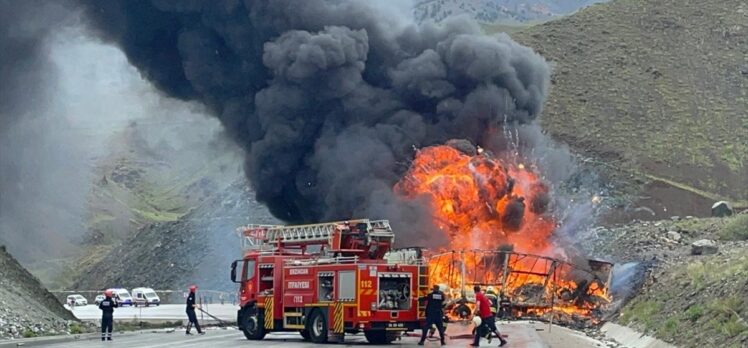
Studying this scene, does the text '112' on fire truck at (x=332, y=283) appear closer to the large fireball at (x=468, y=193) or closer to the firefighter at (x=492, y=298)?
the firefighter at (x=492, y=298)

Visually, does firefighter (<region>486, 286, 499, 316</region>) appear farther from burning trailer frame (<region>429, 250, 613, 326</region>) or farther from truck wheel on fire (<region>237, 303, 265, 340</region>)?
truck wheel on fire (<region>237, 303, 265, 340</region>)

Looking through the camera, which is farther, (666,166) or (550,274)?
(666,166)

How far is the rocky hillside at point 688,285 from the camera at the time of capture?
20734 millimetres

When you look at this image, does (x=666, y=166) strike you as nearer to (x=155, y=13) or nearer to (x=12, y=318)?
(x=155, y=13)

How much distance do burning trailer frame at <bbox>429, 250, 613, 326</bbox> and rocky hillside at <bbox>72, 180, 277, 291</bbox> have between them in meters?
40.0

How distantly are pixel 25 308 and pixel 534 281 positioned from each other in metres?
17.4

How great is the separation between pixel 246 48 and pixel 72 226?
5397 cm

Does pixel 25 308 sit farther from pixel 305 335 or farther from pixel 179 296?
pixel 179 296

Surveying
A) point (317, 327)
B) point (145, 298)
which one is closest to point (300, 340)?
point (317, 327)

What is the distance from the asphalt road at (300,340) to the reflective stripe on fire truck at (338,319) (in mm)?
481

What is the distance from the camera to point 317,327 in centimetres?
2895

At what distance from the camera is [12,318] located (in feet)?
99.5

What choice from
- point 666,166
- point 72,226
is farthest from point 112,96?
point 666,166

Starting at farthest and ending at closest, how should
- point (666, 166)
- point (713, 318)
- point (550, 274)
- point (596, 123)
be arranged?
point (596, 123) → point (666, 166) → point (550, 274) → point (713, 318)
